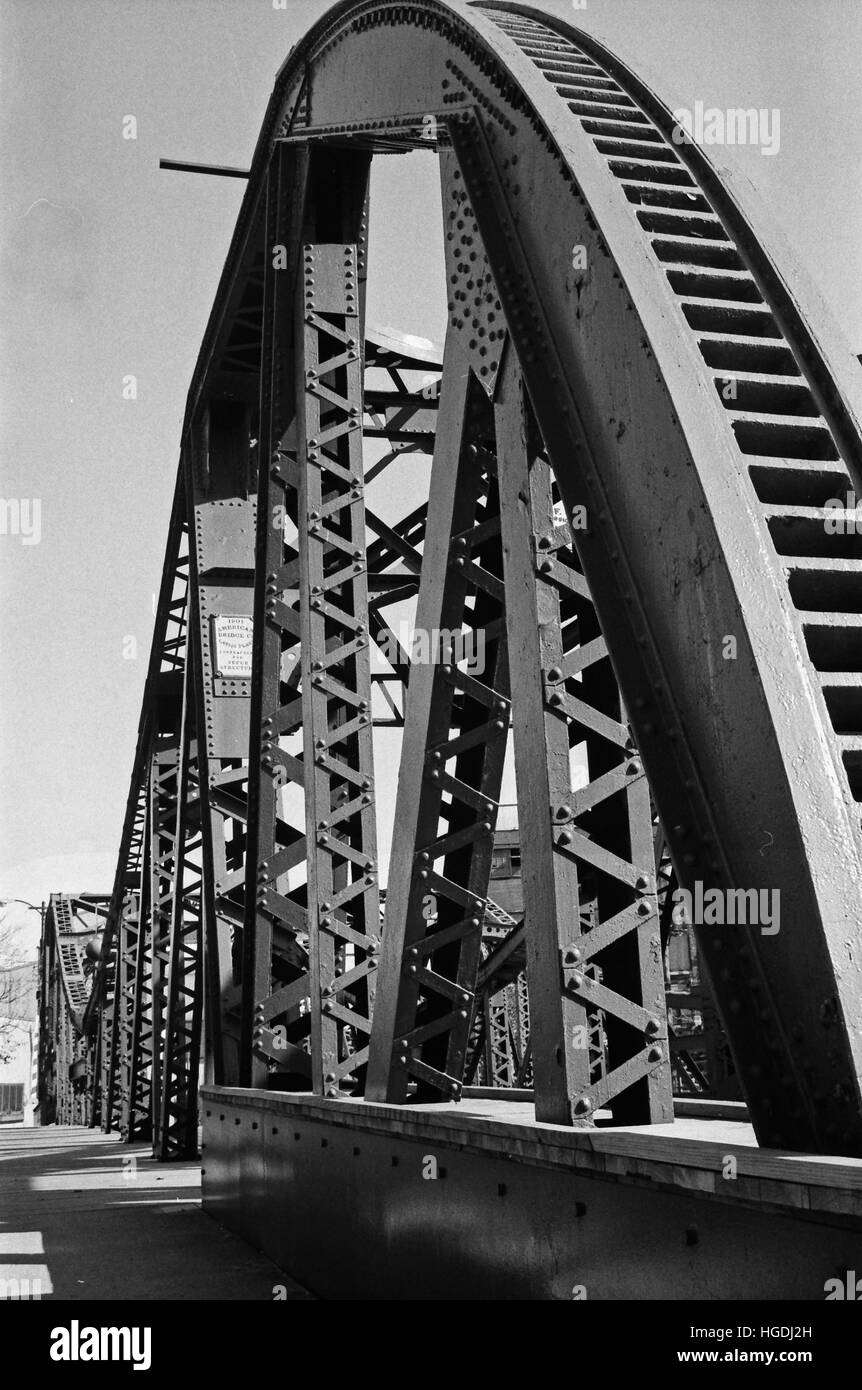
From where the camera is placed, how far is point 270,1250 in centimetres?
791

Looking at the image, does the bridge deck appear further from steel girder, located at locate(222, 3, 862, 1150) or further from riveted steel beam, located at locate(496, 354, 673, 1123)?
steel girder, located at locate(222, 3, 862, 1150)

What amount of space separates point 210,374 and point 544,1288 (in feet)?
31.4

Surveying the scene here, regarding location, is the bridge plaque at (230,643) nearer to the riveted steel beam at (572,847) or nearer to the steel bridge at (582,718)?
the steel bridge at (582,718)

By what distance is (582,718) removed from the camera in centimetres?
452

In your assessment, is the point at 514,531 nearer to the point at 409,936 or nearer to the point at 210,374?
the point at 409,936

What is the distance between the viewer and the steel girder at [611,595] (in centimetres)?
332

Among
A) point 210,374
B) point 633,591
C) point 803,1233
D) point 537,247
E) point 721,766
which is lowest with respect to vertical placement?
point 803,1233

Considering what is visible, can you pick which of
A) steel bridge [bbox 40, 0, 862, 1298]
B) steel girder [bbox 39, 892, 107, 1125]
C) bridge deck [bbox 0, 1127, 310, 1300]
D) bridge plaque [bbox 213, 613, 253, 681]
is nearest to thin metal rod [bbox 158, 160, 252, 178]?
steel bridge [bbox 40, 0, 862, 1298]

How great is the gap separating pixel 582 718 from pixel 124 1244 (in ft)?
20.6

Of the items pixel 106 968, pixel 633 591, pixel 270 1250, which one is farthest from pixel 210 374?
pixel 106 968

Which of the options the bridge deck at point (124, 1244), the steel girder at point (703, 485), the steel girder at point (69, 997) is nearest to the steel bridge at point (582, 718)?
the steel girder at point (703, 485)

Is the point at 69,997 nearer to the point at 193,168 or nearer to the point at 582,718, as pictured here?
the point at 193,168

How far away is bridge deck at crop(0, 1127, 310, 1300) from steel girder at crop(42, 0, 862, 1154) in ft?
4.28

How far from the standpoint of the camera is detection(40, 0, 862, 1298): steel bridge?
10.8 ft
